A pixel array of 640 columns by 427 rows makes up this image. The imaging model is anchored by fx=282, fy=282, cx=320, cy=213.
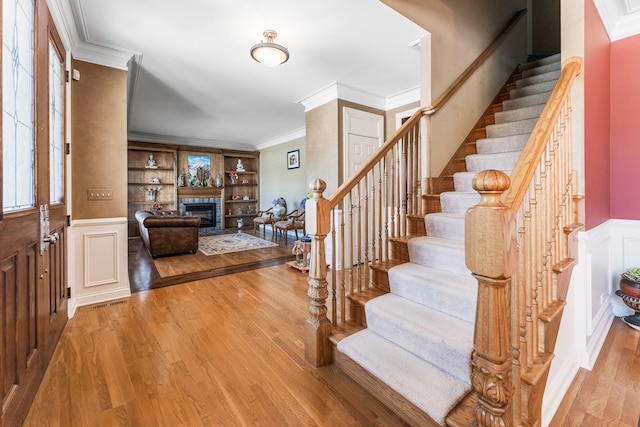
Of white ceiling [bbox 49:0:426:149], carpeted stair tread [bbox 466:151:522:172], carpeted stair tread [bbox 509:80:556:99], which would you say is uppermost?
white ceiling [bbox 49:0:426:149]

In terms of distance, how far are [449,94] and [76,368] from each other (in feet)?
12.0

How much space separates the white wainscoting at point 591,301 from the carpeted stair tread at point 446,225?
0.72 meters

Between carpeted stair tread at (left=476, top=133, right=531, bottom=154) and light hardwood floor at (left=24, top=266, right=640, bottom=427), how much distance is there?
1.69m

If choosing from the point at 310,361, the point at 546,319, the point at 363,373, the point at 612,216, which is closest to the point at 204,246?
the point at 310,361

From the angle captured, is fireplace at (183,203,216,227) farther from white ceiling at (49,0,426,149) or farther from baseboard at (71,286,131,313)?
baseboard at (71,286,131,313)

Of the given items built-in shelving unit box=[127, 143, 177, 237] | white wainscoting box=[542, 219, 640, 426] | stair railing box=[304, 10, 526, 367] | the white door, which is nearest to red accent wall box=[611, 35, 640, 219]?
white wainscoting box=[542, 219, 640, 426]

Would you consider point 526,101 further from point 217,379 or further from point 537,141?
point 217,379

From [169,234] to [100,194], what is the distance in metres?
2.01

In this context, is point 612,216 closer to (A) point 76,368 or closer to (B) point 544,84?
(B) point 544,84

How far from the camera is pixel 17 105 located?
1459mm

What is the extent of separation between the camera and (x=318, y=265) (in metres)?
1.84

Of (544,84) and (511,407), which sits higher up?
(544,84)

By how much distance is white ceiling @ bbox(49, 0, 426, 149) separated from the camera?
246cm

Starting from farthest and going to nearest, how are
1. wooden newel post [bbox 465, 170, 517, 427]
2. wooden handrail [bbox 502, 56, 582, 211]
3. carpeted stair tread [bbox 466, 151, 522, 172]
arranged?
carpeted stair tread [bbox 466, 151, 522, 172] → wooden handrail [bbox 502, 56, 582, 211] → wooden newel post [bbox 465, 170, 517, 427]
